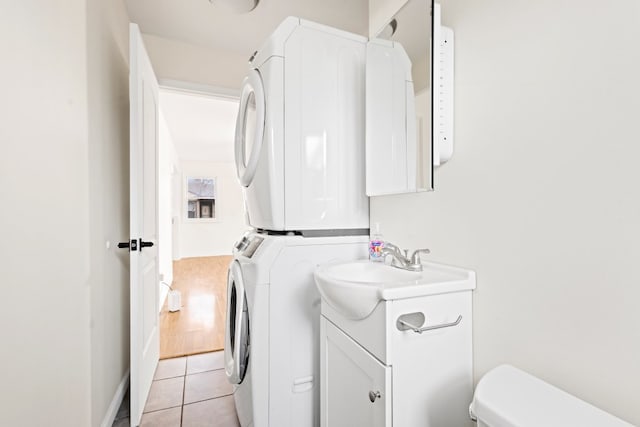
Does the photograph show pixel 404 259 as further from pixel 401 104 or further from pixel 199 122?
pixel 199 122

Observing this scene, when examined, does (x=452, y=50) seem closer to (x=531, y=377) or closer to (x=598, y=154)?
(x=598, y=154)

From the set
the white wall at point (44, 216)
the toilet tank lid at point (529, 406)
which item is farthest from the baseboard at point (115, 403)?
the toilet tank lid at point (529, 406)

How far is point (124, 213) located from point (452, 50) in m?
2.08

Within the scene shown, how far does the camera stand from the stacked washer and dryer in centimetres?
139

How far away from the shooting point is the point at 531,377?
0.79m

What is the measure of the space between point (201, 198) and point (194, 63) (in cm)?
555

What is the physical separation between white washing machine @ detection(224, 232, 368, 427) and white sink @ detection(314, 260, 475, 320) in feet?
0.82

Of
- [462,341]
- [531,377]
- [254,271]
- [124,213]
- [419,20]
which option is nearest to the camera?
[531,377]

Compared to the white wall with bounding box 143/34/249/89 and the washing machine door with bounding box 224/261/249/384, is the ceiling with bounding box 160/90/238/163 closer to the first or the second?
the white wall with bounding box 143/34/249/89

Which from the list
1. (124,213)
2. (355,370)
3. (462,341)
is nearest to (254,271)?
(355,370)

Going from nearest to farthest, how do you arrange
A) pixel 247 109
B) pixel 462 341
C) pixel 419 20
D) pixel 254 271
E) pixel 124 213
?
pixel 462 341 → pixel 419 20 → pixel 254 271 → pixel 247 109 → pixel 124 213

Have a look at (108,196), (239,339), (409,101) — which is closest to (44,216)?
(108,196)

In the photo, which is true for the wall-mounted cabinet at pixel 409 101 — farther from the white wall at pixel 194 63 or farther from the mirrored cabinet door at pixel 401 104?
the white wall at pixel 194 63

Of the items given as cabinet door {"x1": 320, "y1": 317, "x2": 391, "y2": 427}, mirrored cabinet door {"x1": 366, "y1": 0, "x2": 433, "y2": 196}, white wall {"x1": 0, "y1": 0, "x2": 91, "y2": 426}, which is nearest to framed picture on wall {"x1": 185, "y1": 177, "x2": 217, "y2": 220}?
white wall {"x1": 0, "y1": 0, "x2": 91, "y2": 426}
